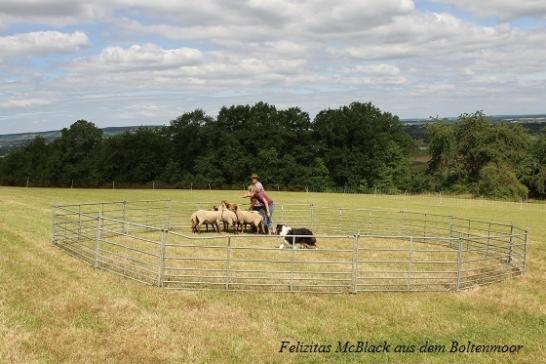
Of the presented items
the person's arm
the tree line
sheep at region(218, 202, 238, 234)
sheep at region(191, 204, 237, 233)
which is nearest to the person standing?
the person's arm

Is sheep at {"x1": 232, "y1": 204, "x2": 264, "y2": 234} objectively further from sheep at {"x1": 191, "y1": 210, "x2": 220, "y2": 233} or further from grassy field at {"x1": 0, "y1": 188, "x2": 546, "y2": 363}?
grassy field at {"x1": 0, "y1": 188, "x2": 546, "y2": 363}

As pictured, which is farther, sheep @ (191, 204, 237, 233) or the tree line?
the tree line

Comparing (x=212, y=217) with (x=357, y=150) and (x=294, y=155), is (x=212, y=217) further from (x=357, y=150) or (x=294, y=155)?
(x=357, y=150)

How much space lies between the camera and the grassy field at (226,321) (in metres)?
8.02

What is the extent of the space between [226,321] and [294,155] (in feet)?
214

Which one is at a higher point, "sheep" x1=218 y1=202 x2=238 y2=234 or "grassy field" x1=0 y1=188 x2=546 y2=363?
"sheep" x1=218 y1=202 x2=238 y2=234

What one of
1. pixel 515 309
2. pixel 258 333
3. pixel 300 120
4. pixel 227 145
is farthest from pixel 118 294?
pixel 300 120

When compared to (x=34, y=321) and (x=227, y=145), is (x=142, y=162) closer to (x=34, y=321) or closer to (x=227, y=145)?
(x=227, y=145)

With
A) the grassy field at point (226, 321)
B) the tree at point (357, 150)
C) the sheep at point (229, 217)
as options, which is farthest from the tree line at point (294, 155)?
the grassy field at point (226, 321)

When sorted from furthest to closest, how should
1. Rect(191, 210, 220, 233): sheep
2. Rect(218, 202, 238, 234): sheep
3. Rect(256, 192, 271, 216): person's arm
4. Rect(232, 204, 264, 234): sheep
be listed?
Rect(218, 202, 238, 234): sheep < Rect(232, 204, 264, 234): sheep < Rect(191, 210, 220, 233): sheep < Rect(256, 192, 271, 216): person's arm

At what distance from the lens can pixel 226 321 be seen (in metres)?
9.46

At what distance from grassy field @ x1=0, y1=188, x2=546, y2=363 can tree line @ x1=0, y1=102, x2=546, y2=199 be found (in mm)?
57450

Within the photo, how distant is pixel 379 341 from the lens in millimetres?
8781

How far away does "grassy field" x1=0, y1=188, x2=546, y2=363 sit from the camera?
26.3 ft
